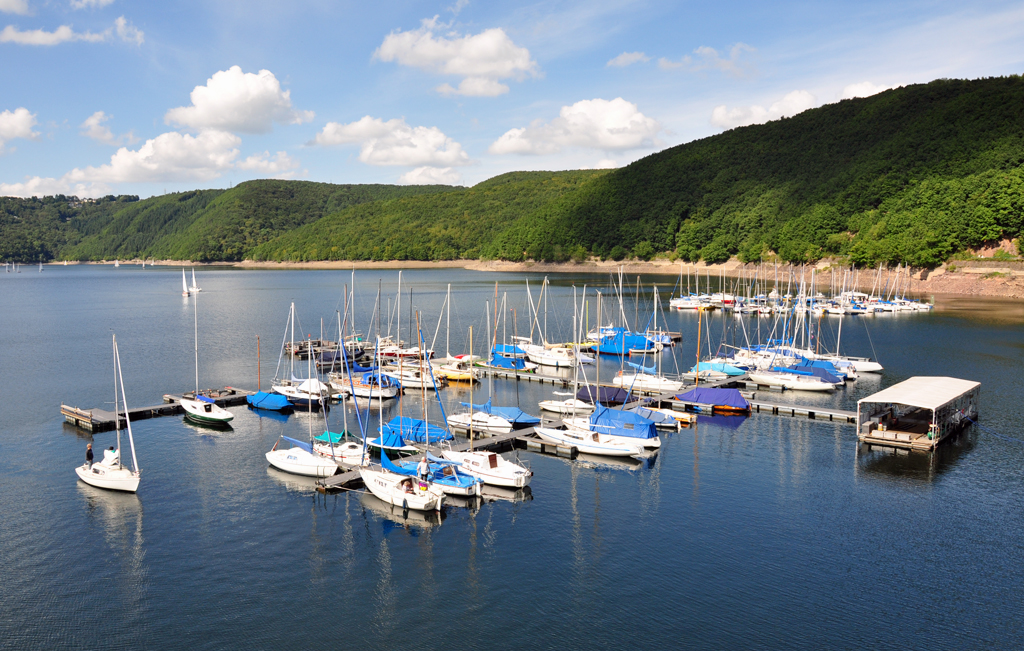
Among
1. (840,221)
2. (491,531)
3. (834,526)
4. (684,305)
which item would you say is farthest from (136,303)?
(840,221)

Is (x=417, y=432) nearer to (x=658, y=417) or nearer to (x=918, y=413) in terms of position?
(x=658, y=417)

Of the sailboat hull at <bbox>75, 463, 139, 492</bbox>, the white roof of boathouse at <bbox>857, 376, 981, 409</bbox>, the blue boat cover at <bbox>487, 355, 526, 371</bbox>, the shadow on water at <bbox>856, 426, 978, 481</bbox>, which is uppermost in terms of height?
the white roof of boathouse at <bbox>857, 376, 981, 409</bbox>

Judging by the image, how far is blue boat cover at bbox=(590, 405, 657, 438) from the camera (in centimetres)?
4184

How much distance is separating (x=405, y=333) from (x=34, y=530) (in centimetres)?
6264

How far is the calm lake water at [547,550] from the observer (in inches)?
912

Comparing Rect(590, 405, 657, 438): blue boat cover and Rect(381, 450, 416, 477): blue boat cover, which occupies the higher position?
Rect(590, 405, 657, 438): blue boat cover

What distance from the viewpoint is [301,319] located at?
111812 mm

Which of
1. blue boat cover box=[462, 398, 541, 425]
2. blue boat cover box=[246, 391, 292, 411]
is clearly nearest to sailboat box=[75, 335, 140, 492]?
blue boat cover box=[246, 391, 292, 411]

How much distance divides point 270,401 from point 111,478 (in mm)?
17202

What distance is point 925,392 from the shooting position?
4347 centimetres

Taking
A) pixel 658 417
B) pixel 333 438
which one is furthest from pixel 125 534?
pixel 658 417

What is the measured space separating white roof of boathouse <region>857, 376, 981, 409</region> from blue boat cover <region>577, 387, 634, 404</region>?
1540 centimetres

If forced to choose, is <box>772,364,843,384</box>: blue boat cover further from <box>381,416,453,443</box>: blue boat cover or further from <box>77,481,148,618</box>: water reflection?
<box>77,481,148,618</box>: water reflection

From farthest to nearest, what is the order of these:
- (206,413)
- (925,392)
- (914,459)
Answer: (206,413) → (925,392) → (914,459)
